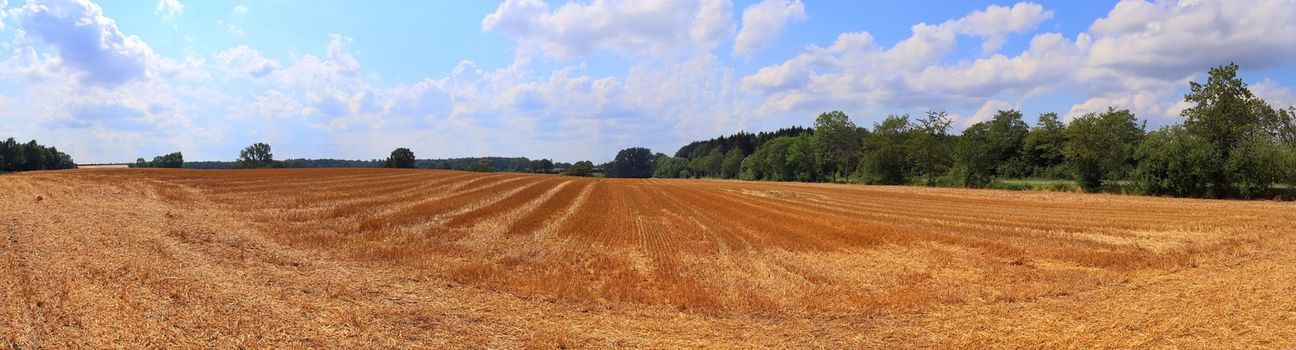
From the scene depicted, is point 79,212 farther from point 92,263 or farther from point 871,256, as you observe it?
point 871,256

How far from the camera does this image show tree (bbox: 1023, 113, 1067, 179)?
6819cm

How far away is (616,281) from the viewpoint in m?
10.7

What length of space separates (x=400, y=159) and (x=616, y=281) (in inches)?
4429

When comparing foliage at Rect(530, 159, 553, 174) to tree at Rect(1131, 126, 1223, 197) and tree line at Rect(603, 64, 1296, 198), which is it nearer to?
tree line at Rect(603, 64, 1296, 198)

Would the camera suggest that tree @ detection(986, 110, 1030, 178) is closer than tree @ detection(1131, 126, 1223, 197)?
No

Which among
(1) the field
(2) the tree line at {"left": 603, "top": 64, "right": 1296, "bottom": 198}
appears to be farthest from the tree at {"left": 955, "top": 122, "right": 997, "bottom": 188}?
(1) the field

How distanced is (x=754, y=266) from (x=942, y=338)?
551 centimetres

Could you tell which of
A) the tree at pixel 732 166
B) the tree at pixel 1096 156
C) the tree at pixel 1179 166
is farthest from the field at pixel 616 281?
the tree at pixel 732 166

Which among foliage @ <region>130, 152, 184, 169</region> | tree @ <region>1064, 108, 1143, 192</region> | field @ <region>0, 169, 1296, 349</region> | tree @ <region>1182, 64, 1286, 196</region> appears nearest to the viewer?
field @ <region>0, 169, 1296, 349</region>

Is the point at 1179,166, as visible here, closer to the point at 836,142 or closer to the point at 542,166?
the point at 836,142

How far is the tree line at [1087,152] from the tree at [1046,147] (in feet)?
0.68

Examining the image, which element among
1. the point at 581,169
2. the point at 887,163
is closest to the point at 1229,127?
the point at 887,163

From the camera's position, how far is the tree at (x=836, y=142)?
103 meters

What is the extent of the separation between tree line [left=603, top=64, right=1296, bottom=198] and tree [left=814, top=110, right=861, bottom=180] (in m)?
0.18
